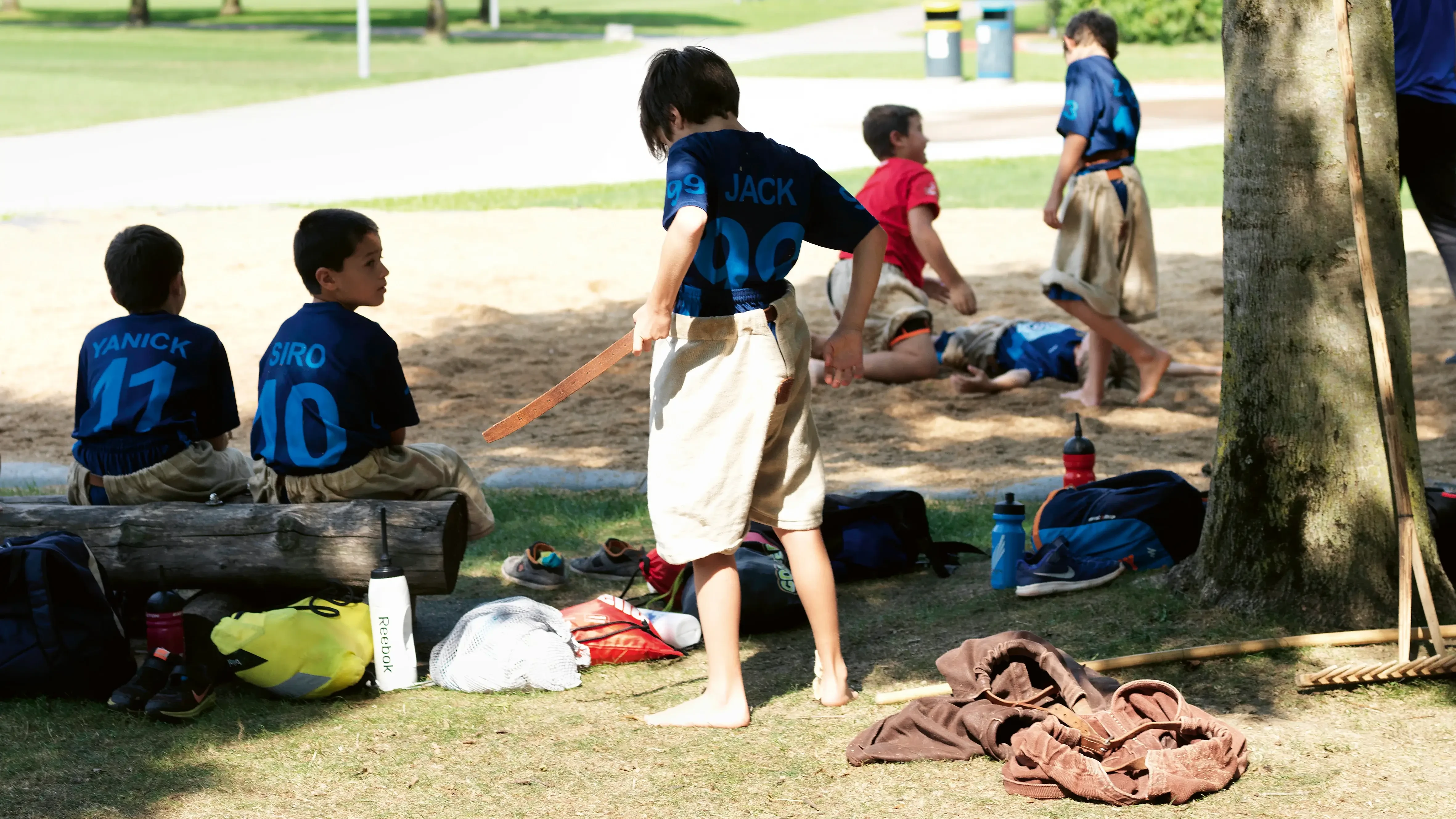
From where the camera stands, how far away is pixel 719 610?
377cm

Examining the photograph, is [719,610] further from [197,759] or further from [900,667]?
[197,759]

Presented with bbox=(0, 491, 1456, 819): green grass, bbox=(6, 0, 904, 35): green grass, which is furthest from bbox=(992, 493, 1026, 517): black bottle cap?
bbox=(6, 0, 904, 35): green grass

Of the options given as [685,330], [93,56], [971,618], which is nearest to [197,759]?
[685,330]

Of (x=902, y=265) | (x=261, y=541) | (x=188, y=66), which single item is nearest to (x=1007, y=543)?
(x=261, y=541)

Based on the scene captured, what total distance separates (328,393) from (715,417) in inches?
49.0

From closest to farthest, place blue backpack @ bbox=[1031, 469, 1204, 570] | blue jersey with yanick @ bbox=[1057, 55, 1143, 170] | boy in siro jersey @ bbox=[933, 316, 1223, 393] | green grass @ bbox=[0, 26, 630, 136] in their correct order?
blue backpack @ bbox=[1031, 469, 1204, 570] < blue jersey with yanick @ bbox=[1057, 55, 1143, 170] < boy in siro jersey @ bbox=[933, 316, 1223, 393] < green grass @ bbox=[0, 26, 630, 136]

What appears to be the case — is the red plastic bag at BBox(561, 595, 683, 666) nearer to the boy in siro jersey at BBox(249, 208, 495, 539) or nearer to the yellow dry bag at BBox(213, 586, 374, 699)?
the boy in siro jersey at BBox(249, 208, 495, 539)

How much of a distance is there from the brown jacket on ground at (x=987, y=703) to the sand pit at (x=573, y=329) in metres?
2.67

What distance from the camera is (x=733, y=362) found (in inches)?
145

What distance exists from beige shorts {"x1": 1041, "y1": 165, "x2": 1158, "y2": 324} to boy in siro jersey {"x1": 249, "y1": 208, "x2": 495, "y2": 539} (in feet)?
12.0

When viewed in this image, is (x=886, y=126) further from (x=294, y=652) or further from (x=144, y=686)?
(x=144, y=686)

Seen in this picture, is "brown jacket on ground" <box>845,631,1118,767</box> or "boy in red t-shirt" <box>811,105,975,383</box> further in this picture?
"boy in red t-shirt" <box>811,105,975,383</box>

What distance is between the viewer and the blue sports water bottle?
4.58 meters

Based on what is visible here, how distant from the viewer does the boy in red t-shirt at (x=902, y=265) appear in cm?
737
